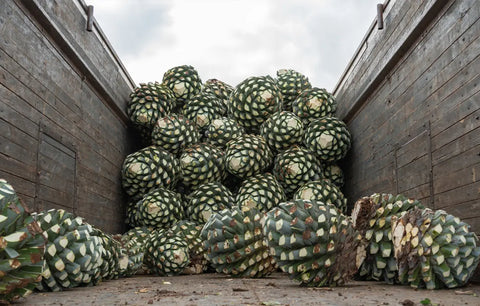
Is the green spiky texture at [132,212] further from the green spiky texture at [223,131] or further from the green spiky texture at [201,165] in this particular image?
the green spiky texture at [223,131]

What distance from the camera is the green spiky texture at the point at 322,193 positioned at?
12.1 feet

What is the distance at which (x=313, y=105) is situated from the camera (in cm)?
416

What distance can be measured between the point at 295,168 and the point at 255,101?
63 cm

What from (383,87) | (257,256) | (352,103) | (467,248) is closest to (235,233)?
(257,256)

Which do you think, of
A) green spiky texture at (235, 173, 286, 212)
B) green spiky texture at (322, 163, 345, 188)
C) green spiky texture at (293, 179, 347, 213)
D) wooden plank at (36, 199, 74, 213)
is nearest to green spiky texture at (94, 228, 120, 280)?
wooden plank at (36, 199, 74, 213)

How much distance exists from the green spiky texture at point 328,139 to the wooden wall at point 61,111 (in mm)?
1461

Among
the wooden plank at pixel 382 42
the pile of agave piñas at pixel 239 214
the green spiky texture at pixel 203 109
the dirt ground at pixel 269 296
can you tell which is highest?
the wooden plank at pixel 382 42

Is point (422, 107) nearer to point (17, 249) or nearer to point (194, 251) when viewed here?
point (194, 251)

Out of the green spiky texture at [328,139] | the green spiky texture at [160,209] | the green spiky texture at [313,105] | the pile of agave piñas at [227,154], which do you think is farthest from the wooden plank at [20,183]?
the green spiky texture at [313,105]

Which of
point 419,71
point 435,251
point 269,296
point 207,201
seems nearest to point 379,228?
point 435,251

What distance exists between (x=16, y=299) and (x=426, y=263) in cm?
136

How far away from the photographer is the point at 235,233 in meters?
2.60

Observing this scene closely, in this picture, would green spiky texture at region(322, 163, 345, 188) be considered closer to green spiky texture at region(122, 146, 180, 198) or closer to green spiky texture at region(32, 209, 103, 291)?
green spiky texture at region(122, 146, 180, 198)

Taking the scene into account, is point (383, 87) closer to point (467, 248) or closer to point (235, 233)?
point (235, 233)
